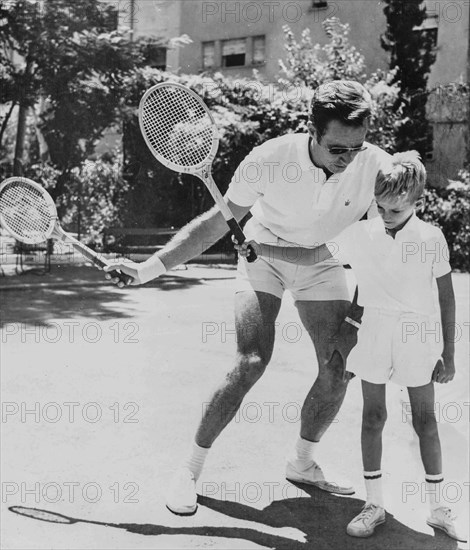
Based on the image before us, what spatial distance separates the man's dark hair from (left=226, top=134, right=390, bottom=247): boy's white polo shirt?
233 mm

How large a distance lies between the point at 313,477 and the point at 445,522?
75 centimetres

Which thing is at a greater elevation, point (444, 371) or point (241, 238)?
point (241, 238)

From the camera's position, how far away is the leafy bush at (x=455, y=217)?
17.8 meters

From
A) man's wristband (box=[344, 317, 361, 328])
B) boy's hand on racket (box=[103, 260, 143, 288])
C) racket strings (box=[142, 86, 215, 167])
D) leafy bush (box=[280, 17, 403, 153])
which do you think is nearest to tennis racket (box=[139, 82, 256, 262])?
racket strings (box=[142, 86, 215, 167])

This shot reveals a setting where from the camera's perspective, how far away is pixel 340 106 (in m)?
3.35

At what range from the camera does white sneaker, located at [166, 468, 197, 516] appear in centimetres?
362

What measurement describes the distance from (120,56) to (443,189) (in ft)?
27.2

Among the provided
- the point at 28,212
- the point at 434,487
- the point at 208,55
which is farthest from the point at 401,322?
the point at 208,55

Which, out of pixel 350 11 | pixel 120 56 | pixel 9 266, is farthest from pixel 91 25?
pixel 350 11

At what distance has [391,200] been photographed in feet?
11.2

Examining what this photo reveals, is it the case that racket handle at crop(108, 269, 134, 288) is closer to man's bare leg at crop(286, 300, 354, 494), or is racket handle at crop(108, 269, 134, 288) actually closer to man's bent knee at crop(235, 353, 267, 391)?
man's bent knee at crop(235, 353, 267, 391)

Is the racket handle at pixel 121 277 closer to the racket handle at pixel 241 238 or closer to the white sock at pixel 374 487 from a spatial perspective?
the racket handle at pixel 241 238

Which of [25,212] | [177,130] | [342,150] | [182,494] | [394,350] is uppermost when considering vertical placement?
[177,130]

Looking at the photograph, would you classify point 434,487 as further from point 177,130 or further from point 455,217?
point 455,217
